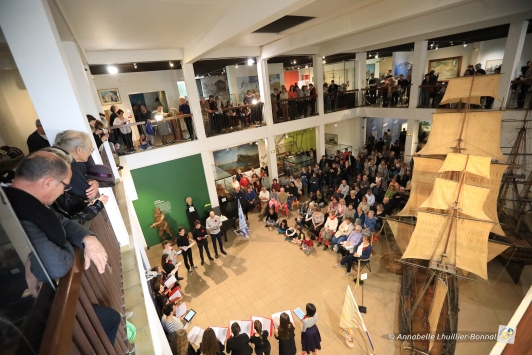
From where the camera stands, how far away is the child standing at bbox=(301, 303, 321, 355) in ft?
14.1

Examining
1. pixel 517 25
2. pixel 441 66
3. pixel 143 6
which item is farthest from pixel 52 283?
pixel 441 66

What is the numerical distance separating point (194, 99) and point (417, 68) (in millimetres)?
9363

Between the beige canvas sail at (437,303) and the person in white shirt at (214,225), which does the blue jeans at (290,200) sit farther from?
the beige canvas sail at (437,303)

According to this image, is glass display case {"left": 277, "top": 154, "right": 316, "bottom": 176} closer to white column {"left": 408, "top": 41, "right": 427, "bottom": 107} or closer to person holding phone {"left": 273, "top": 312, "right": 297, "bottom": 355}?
white column {"left": 408, "top": 41, "right": 427, "bottom": 107}

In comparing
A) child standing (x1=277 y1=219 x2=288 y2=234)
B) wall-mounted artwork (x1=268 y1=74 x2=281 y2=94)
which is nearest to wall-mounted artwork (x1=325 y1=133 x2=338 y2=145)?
wall-mounted artwork (x1=268 y1=74 x2=281 y2=94)

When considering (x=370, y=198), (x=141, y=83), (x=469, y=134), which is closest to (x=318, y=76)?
(x=469, y=134)

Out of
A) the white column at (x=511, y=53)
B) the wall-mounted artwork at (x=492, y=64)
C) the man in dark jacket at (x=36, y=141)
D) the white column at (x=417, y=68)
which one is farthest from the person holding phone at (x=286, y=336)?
the wall-mounted artwork at (x=492, y=64)

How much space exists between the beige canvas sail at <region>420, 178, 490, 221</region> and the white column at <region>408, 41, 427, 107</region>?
6.14m

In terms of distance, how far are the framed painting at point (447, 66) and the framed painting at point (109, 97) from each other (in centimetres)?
1691

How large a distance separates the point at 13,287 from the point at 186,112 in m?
8.42

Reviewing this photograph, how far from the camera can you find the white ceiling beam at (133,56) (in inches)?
280

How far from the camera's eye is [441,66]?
14.3 m

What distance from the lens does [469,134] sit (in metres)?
7.58

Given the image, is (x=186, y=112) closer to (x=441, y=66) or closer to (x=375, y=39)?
(x=375, y=39)
